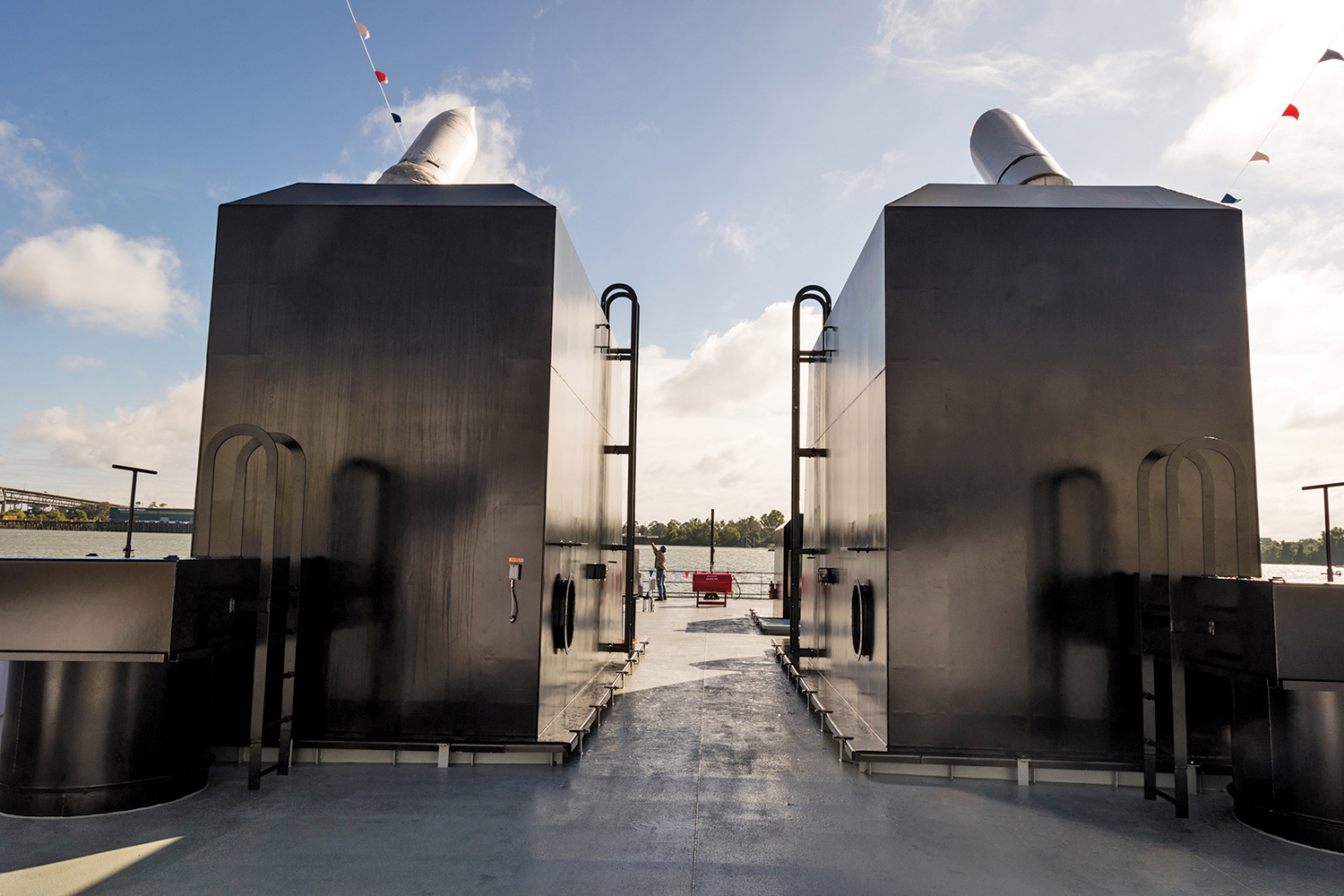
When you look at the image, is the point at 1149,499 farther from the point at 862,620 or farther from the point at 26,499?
the point at 26,499

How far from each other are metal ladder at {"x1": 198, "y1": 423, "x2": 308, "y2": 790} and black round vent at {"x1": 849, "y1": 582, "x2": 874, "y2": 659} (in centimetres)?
512

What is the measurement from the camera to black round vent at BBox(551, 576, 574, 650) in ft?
24.0

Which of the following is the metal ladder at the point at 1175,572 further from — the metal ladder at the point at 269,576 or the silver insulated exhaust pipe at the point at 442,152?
the silver insulated exhaust pipe at the point at 442,152

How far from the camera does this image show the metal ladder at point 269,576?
5.89m

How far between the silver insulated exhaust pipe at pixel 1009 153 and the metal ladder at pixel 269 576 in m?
8.30

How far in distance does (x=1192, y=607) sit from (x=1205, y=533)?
980 millimetres

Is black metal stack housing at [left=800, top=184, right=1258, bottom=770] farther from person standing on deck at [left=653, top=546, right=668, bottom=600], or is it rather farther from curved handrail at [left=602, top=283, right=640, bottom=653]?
person standing on deck at [left=653, top=546, right=668, bottom=600]

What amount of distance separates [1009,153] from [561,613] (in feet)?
24.9

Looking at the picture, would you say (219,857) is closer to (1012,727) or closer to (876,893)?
(876,893)

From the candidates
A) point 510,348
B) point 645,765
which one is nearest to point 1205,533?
point 645,765

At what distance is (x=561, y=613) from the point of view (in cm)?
752

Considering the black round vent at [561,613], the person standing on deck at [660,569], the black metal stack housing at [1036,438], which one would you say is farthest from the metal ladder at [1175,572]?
the person standing on deck at [660,569]

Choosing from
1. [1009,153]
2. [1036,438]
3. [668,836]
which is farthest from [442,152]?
[668,836]

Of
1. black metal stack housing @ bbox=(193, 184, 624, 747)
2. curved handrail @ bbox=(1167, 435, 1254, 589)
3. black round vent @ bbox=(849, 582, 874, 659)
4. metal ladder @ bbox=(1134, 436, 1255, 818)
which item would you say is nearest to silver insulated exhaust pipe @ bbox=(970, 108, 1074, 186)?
metal ladder @ bbox=(1134, 436, 1255, 818)
